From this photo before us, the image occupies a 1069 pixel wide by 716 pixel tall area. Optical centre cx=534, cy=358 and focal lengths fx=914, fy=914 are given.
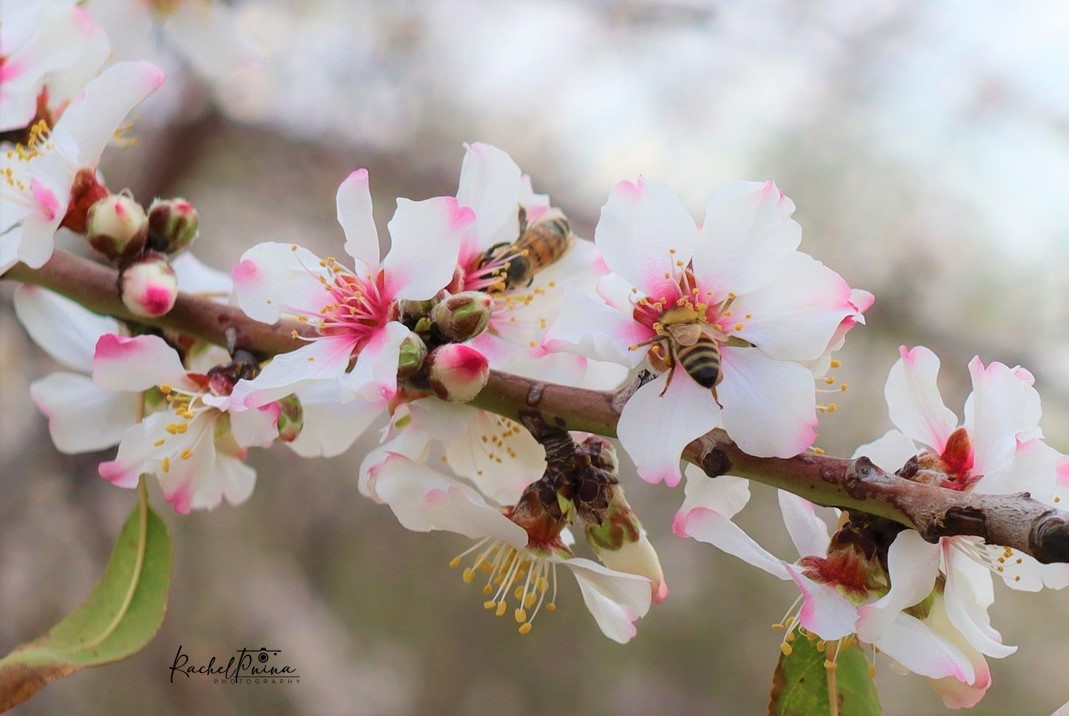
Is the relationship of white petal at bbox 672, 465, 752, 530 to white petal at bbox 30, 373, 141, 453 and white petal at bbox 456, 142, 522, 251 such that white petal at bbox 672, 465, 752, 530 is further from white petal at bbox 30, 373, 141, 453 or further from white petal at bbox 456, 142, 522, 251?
white petal at bbox 30, 373, 141, 453

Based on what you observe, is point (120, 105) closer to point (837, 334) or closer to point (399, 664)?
point (837, 334)

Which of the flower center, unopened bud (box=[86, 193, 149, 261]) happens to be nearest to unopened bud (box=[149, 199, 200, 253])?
unopened bud (box=[86, 193, 149, 261])

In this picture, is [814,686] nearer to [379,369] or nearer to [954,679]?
[954,679]

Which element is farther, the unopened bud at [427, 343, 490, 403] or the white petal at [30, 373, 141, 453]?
the white petal at [30, 373, 141, 453]

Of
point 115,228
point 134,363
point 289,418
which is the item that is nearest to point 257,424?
point 289,418

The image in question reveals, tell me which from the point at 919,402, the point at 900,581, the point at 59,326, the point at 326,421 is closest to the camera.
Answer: the point at 900,581

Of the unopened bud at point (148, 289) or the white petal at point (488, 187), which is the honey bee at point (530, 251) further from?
the unopened bud at point (148, 289)

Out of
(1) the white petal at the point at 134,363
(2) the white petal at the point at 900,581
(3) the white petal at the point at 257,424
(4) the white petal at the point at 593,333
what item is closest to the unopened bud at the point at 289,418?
(3) the white petal at the point at 257,424

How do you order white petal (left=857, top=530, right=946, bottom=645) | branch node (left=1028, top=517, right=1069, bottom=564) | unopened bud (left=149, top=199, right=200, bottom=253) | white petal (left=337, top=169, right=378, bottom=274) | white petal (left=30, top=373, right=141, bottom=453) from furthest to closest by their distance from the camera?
white petal (left=30, top=373, right=141, bottom=453), unopened bud (left=149, top=199, right=200, bottom=253), white petal (left=337, top=169, right=378, bottom=274), white petal (left=857, top=530, right=946, bottom=645), branch node (left=1028, top=517, right=1069, bottom=564)
